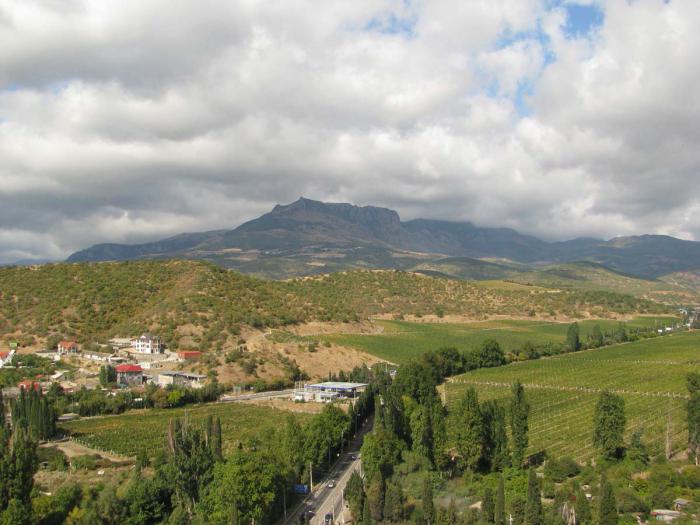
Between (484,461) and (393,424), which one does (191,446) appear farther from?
(484,461)

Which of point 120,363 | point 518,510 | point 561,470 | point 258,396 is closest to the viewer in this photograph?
point 518,510

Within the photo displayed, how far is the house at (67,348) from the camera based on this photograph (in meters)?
87.8

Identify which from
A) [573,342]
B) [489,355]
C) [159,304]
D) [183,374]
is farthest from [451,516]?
[573,342]

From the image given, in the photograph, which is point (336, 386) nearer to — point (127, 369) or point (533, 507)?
point (127, 369)

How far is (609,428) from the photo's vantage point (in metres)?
44.2

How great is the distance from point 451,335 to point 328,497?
8759 cm

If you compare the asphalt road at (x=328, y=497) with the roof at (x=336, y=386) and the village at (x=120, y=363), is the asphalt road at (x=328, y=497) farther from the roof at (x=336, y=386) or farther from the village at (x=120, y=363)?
the village at (x=120, y=363)

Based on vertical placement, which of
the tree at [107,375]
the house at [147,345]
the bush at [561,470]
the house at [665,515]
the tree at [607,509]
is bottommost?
the house at [665,515]

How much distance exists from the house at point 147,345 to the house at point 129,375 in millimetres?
10096

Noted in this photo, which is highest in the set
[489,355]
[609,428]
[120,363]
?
[120,363]

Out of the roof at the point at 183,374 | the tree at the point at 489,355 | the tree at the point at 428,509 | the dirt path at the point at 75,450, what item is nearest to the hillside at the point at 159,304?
the roof at the point at 183,374

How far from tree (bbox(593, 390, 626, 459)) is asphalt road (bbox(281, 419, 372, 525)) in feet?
59.7

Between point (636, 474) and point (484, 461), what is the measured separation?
10.3 m

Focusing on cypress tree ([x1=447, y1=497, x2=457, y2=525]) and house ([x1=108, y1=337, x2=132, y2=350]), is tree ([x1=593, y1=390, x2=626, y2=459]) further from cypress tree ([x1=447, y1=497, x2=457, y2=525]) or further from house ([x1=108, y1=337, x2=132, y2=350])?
house ([x1=108, y1=337, x2=132, y2=350])
